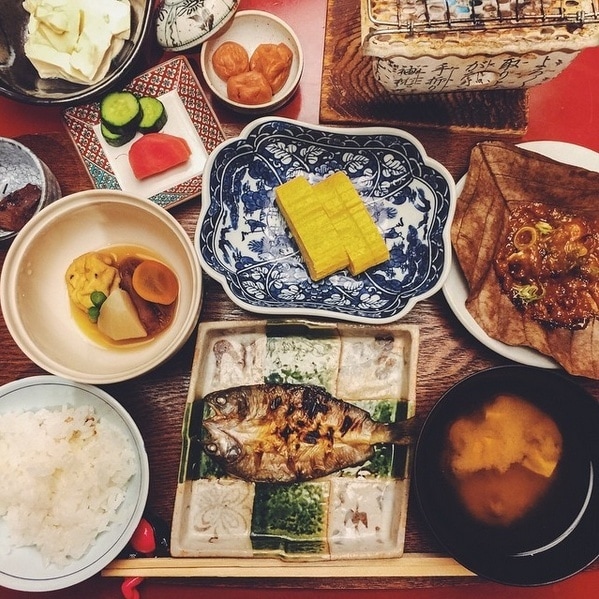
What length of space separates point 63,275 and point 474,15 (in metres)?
1.50

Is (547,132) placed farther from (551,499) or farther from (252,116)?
(551,499)

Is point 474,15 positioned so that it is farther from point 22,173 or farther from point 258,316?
point 22,173

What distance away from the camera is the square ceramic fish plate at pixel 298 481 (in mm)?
1901

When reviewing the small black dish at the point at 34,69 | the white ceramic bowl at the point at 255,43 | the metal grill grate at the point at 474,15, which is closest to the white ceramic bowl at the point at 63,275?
the small black dish at the point at 34,69

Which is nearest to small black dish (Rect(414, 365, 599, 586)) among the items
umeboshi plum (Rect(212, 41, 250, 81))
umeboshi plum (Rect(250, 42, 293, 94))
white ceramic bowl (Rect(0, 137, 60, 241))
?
umeboshi plum (Rect(250, 42, 293, 94))

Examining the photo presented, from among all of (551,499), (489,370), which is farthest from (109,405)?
(551,499)

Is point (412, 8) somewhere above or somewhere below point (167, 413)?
above

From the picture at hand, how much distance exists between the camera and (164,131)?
6.91 ft

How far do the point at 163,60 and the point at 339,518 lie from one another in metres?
1.74

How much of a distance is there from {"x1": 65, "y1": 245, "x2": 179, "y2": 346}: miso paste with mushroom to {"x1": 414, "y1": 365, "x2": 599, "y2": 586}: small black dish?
956 mm

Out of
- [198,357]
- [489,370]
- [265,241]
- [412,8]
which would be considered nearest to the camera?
[412,8]

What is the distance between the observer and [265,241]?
2.09 metres

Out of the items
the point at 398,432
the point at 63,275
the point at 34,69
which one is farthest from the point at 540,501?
the point at 34,69

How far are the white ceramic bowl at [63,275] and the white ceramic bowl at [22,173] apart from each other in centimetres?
Answer: 17
